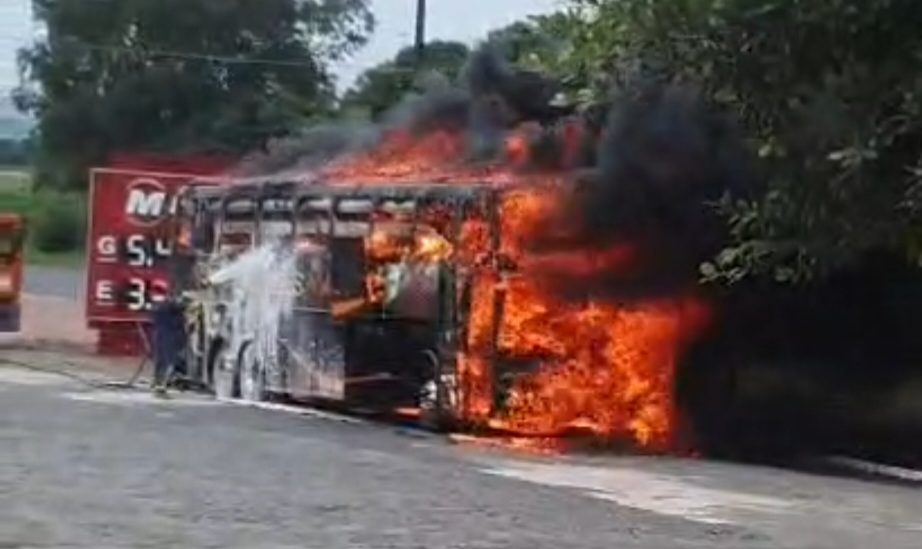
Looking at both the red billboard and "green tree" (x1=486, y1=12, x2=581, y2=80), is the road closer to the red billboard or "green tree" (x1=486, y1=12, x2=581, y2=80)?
"green tree" (x1=486, y1=12, x2=581, y2=80)

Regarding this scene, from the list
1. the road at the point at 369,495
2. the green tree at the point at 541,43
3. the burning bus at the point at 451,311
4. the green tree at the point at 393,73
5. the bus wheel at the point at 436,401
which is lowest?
the road at the point at 369,495

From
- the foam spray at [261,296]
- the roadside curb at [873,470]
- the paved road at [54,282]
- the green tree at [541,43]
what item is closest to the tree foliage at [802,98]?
the green tree at [541,43]

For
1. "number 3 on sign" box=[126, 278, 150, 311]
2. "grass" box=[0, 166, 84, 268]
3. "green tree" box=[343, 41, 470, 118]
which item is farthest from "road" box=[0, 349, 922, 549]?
"grass" box=[0, 166, 84, 268]

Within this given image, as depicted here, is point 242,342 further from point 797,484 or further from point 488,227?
point 797,484

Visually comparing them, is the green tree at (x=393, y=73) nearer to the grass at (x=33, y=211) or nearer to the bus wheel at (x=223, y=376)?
the grass at (x=33, y=211)

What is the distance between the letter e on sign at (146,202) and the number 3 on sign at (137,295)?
915 millimetres

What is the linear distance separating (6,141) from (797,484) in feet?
247

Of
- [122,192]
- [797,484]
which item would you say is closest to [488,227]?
[797,484]

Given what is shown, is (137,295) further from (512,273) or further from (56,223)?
(56,223)

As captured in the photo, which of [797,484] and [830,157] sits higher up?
[830,157]

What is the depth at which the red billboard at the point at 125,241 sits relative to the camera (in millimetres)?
34375

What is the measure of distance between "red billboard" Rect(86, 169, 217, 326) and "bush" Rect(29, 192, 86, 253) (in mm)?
43666

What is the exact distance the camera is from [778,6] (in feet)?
58.2

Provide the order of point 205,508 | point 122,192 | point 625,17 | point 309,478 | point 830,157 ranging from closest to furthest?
point 205,508 < point 309,478 < point 830,157 < point 625,17 < point 122,192
